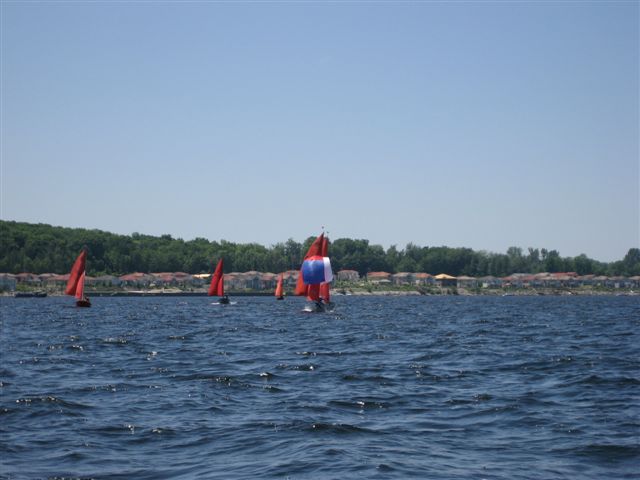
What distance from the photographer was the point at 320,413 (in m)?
21.1

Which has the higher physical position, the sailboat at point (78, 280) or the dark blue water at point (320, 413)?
the sailboat at point (78, 280)

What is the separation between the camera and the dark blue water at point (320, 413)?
16000 millimetres

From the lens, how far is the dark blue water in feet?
52.5

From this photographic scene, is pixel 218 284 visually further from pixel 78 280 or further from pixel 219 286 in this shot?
pixel 78 280

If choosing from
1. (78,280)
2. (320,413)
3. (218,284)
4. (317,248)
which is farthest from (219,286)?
(320,413)

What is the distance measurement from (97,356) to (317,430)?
66.5 feet

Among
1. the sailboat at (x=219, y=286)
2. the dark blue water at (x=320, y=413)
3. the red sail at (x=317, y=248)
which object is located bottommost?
the dark blue water at (x=320, y=413)

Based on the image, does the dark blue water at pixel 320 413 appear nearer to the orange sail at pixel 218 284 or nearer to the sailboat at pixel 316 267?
the sailboat at pixel 316 267

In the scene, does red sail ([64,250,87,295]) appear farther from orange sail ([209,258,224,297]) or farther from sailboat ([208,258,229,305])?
orange sail ([209,258,224,297])

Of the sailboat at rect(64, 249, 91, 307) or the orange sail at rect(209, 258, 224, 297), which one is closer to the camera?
the sailboat at rect(64, 249, 91, 307)

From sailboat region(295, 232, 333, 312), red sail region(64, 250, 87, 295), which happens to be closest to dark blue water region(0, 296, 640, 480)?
sailboat region(295, 232, 333, 312)

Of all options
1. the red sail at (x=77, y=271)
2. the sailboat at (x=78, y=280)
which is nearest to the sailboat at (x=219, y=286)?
the sailboat at (x=78, y=280)

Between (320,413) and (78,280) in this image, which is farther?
(78,280)

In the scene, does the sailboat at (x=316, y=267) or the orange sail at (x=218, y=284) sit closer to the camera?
the sailboat at (x=316, y=267)
